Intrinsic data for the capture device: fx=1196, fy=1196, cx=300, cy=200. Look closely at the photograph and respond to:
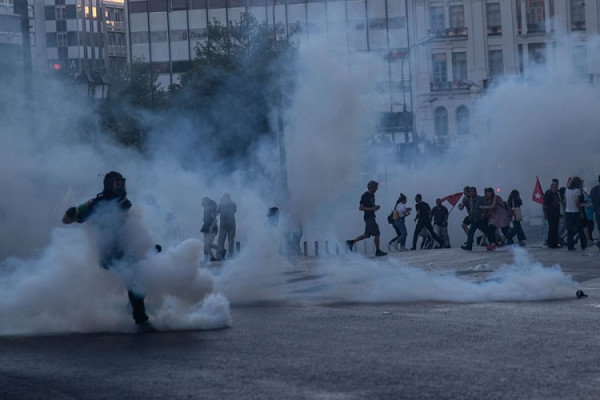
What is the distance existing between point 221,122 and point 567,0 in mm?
22590

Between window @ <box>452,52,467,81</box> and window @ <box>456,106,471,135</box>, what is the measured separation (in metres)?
→ 2.79

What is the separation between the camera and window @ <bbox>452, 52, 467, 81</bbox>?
67500 mm

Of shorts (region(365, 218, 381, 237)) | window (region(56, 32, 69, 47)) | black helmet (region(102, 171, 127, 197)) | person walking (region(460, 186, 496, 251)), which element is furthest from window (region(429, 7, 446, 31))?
window (region(56, 32, 69, 47))

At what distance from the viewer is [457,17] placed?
226ft

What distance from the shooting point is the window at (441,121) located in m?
65.5

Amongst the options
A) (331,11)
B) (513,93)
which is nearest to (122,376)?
(331,11)

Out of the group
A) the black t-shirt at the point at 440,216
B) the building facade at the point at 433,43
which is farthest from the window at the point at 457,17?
the black t-shirt at the point at 440,216

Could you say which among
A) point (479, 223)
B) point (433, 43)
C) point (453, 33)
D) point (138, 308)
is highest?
point (453, 33)

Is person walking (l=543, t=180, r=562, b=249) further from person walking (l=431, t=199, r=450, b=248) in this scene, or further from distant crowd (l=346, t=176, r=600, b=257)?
person walking (l=431, t=199, r=450, b=248)

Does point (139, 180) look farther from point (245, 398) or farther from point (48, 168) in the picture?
point (245, 398)

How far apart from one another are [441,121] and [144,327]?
54.7 metres

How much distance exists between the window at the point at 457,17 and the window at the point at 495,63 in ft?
9.82

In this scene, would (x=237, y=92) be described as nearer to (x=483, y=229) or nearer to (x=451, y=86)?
(x=483, y=229)

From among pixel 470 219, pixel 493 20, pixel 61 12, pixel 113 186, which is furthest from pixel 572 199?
pixel 61 12
